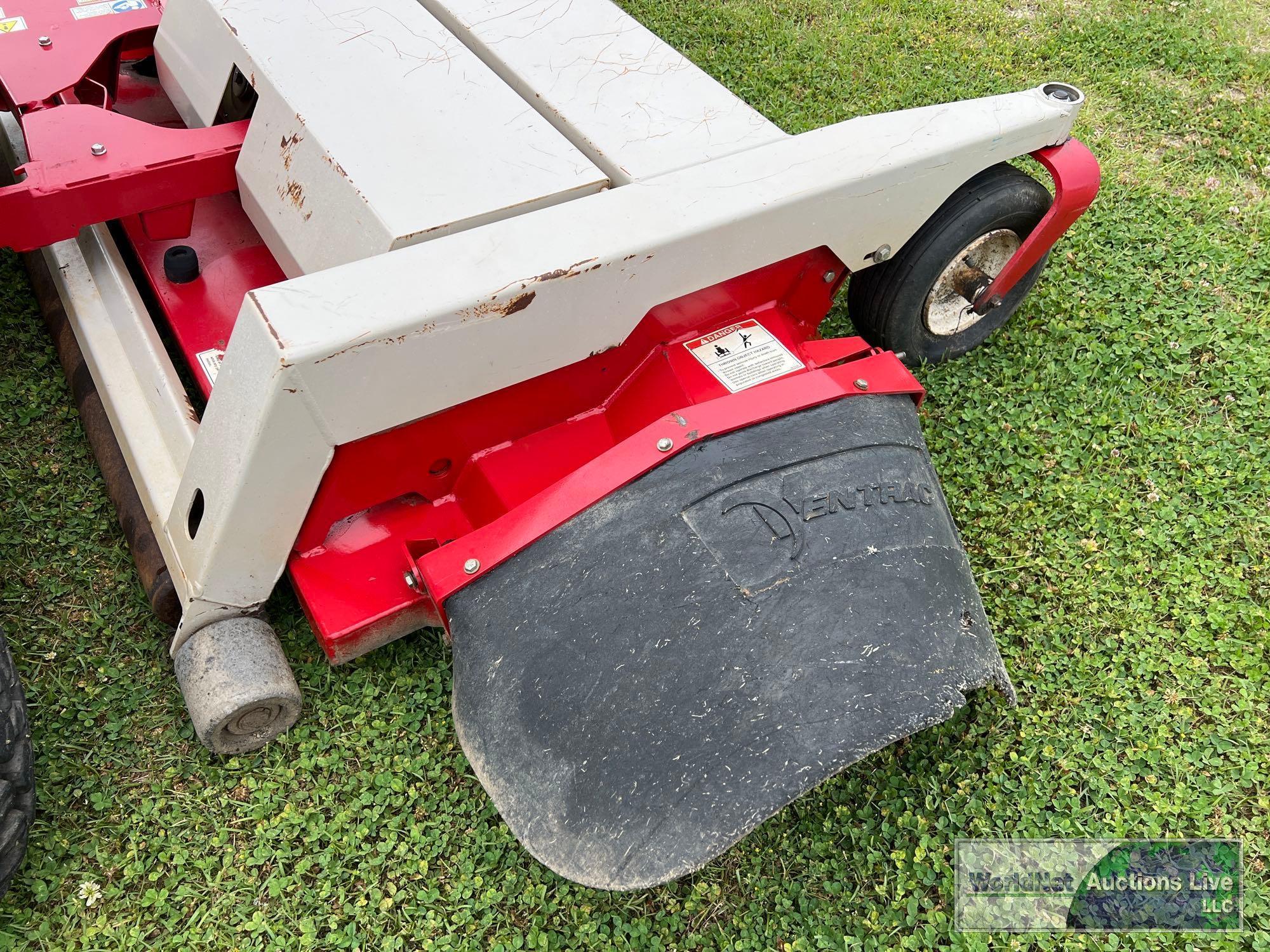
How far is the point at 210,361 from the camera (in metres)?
2.11

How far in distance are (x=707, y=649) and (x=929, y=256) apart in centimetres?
117

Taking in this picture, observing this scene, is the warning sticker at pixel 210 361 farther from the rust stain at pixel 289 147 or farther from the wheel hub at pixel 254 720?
the wheel hub at pixel 254 720

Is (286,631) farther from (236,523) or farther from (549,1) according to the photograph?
(549,1)

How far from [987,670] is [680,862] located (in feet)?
1.99

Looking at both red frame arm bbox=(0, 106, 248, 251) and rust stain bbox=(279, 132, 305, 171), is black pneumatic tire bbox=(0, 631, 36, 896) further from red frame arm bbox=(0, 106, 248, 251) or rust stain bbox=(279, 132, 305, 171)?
rust stain bbox=(279, 132, 305, 171)

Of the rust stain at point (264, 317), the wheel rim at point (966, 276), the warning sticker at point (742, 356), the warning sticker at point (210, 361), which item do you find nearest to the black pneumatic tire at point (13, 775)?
the warning sticker at point (210, 361)

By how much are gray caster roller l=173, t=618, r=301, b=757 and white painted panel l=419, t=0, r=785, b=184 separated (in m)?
1.10

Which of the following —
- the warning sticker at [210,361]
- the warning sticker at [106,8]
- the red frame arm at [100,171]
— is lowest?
the warning sticker at [210,361]

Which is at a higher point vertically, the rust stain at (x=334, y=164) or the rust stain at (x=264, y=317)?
the rust stain at (x=264, y=317)

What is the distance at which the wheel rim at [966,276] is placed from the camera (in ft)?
7.90

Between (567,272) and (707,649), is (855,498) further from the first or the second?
(567,272)

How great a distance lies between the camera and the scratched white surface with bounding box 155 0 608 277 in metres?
1.80

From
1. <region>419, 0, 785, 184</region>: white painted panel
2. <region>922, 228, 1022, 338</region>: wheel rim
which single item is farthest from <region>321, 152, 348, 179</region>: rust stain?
<region>922, 228, 1022, 338</region>: wheel rim

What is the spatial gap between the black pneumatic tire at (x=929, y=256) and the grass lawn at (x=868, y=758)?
25 centimetres
